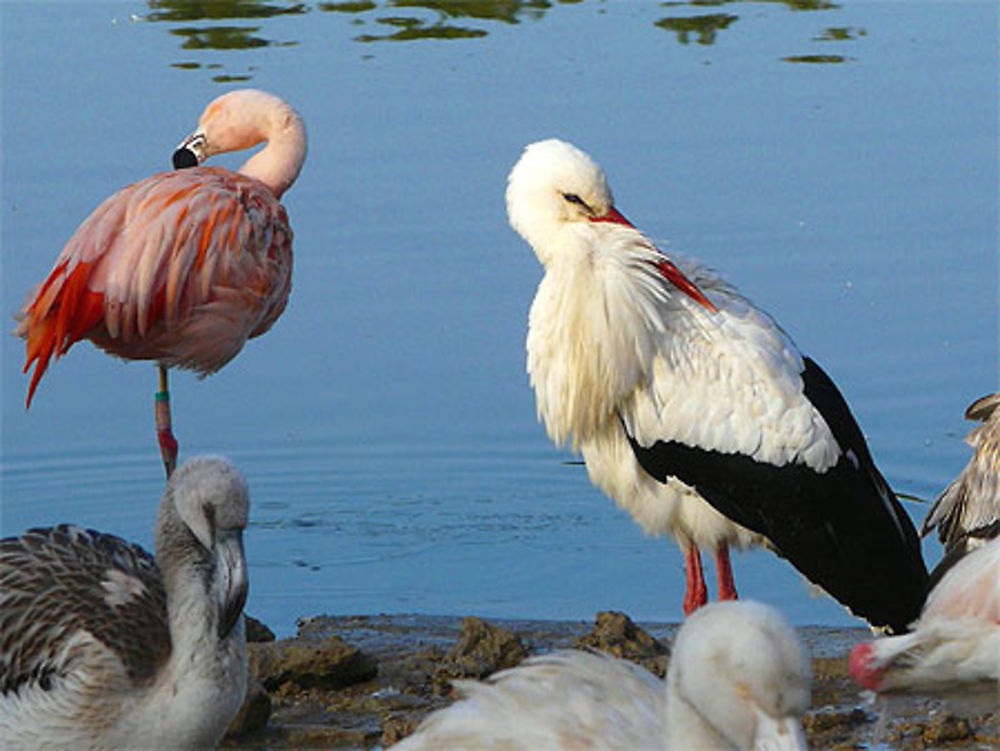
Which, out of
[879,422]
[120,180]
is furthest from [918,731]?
[120,180]

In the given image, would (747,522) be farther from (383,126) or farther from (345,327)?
(383,126)

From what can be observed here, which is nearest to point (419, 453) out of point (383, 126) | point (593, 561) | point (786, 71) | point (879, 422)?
point (593, 561)

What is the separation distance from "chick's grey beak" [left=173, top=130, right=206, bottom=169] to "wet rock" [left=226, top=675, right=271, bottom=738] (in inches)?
114

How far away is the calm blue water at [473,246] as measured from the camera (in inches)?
295

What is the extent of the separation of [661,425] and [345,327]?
260cm

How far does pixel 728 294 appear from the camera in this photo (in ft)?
21.5

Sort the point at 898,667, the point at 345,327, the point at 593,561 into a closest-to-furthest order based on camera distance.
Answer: the point at 898,667, the point at 593,561, the point at 345,327

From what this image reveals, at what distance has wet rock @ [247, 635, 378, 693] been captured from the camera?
19.6 ft

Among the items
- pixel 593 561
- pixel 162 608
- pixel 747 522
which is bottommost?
pixel 593 561

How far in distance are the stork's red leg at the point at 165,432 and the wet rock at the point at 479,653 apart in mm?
1597

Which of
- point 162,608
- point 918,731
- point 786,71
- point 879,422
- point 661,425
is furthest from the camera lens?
point 786,71

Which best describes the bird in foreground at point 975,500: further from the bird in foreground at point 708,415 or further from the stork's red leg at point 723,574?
the stork's red leg at point 723,574

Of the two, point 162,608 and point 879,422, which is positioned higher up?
point 162,608

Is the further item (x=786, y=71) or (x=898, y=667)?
(x=786, y=71)
